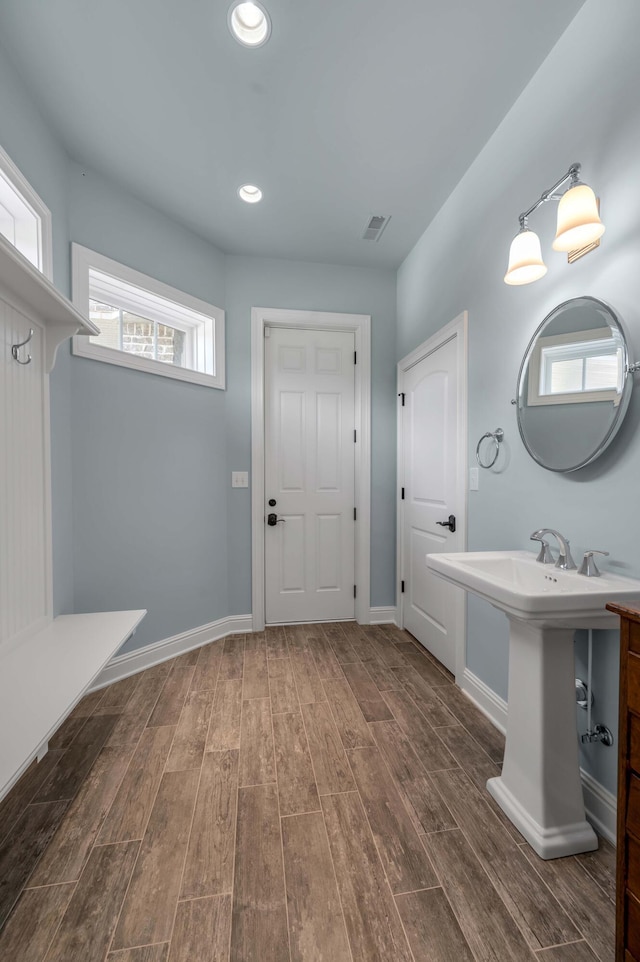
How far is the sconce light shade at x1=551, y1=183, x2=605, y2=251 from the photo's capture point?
3.97ft

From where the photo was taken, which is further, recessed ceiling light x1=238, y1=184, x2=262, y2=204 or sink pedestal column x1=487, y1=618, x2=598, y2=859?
recessed ceiling light x1=238, y1=184, x2=262, y2=204

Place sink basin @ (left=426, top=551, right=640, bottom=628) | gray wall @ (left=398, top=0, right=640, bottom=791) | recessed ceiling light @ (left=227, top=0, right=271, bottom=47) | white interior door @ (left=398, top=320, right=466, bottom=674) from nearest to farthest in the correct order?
1. sink basin @ (left=426, top=551, right=640, bottom=628)
2. gray wall @ (left=398, top=0, right=640, bottom=791)
3. recessed ceiling light @ (left=227, top=0, right=271, bottom=47)
4. white interior door @ (left=398, top=320, right=466, bottom=674)

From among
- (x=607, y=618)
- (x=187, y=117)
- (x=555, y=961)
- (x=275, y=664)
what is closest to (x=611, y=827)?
(x=555, y=961)

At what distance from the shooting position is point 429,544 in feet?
8.67

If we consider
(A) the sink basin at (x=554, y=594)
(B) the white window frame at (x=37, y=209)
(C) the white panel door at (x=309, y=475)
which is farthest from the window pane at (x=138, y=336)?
(A) the sink basin at (x=554, y=594)

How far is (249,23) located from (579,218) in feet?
4.51

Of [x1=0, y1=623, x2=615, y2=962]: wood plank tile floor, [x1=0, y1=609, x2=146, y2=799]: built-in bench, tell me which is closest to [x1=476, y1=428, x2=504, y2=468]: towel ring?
[x1=0, y1=623, x2=615, y2=962]: wood plank tile floor

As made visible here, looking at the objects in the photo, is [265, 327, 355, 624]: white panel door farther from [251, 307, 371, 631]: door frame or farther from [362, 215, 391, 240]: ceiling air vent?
[362, 215, 391, 240]: ceiling air vent

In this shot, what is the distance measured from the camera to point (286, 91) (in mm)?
1697

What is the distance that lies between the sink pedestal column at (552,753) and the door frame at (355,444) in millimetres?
1859

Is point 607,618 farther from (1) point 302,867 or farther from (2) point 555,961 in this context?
(1) point 302,867

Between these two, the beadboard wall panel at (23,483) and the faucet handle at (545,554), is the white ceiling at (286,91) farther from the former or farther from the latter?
the faucet handle at (545,554)

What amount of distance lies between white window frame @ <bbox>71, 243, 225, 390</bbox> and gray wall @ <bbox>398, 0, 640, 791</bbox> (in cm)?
157

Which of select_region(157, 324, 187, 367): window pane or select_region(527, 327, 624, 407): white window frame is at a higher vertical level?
select_region(157, 324, 187, 367): window pane
